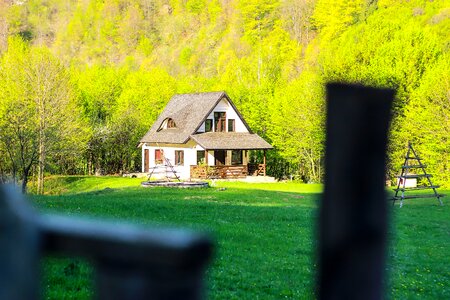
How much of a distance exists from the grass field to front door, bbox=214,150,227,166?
19.0m

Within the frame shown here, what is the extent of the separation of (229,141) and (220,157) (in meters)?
1.74

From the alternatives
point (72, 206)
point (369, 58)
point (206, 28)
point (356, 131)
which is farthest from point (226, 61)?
point (356, 131)

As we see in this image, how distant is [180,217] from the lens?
2078 centimetres

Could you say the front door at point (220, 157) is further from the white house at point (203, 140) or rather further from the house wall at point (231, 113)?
the house wall at point (231, 113)

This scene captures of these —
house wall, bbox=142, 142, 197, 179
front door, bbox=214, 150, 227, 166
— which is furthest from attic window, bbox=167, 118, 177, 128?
front door, bbox=214, 150, 227, 166

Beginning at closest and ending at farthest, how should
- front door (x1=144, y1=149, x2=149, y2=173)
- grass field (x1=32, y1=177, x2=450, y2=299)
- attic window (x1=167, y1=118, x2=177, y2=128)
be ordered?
1. grass field (x1=32, y1=177, x2=450, y2=299)
2. attic window (x1=167, y1=118, x2=177, y2=128)
3. front door (x1=144, y1=149, x2=149, y2=173)

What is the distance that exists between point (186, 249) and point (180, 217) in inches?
768

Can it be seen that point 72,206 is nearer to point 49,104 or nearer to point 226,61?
point 49,104

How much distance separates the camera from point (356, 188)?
6.42 ft

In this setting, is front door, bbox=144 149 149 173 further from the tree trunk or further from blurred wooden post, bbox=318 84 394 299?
blurred wooden post, bbox=318 84 394 299

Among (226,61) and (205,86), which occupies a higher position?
(226,61)

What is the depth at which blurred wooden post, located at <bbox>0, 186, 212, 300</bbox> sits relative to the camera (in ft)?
4.88

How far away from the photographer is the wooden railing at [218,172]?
49.7 m

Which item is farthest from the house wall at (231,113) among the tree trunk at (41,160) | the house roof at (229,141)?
the tree trunk at (41,160)
